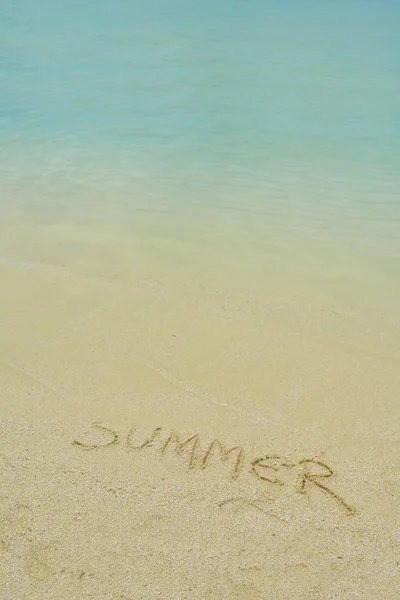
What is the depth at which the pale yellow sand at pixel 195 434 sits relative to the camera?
203 centimetres

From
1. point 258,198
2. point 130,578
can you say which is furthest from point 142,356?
point 258,198

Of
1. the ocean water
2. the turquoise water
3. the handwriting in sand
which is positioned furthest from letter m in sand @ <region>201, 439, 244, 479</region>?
the turquoise water

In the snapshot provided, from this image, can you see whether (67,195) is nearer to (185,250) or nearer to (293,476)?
(185,250)

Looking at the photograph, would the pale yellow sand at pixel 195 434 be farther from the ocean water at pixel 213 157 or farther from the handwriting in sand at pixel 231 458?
the ocean water at pixel 213 157

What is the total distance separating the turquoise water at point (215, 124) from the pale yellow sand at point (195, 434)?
0.94 meters

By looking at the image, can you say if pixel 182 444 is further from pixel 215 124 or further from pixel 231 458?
pixel 215 124

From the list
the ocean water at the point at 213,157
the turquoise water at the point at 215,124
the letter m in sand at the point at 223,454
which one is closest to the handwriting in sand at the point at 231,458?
the letter m in sand at the point at 223,454

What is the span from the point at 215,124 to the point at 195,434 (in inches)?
209

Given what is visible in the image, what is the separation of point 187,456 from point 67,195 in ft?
11.4

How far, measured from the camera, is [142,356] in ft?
10.3

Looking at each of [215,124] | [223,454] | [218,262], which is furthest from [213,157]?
[223,454]

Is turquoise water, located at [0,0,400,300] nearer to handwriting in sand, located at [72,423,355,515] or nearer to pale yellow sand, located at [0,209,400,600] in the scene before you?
pale yellow sand, located at [0,209,400,600]

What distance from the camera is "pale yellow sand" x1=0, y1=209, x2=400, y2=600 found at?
6.65 ft

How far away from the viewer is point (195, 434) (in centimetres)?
260
